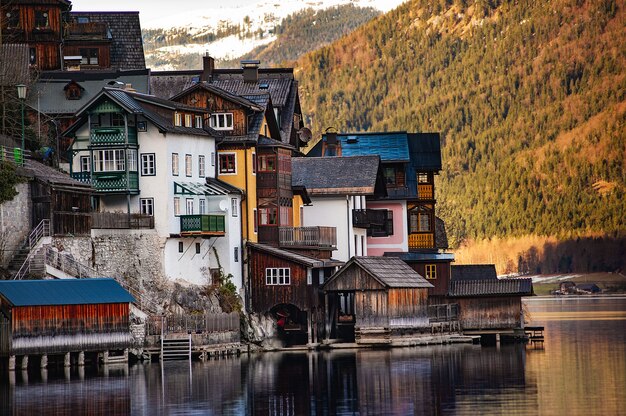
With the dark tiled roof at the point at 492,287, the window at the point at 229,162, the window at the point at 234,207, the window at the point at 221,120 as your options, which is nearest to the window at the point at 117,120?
the window at the point at 234,207

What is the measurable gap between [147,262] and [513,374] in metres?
25.9

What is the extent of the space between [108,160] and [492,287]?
101 ft

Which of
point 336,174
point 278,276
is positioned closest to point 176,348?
point 278,276

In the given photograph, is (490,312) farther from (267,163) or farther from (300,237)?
(267,163)

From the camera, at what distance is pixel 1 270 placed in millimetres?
89062

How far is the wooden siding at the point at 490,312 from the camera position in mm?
113188

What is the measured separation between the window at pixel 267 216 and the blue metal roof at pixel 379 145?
21430 millimetres

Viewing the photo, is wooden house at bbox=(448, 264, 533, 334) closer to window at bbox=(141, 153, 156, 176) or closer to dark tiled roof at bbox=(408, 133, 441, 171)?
dark tiled roof at bbox=(408, 133, 441, 171)

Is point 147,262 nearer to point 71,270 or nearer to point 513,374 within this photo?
point 71,270

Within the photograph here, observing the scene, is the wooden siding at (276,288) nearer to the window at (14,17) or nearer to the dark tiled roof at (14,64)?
the dark tiled roof at (14,64)

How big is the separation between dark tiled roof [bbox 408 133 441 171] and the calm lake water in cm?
3091

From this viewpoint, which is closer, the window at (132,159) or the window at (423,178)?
the window at (132,159)

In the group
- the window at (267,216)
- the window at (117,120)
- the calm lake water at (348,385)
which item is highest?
the window at (117,120)

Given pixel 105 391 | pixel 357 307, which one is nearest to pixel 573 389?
pixel 105 391
